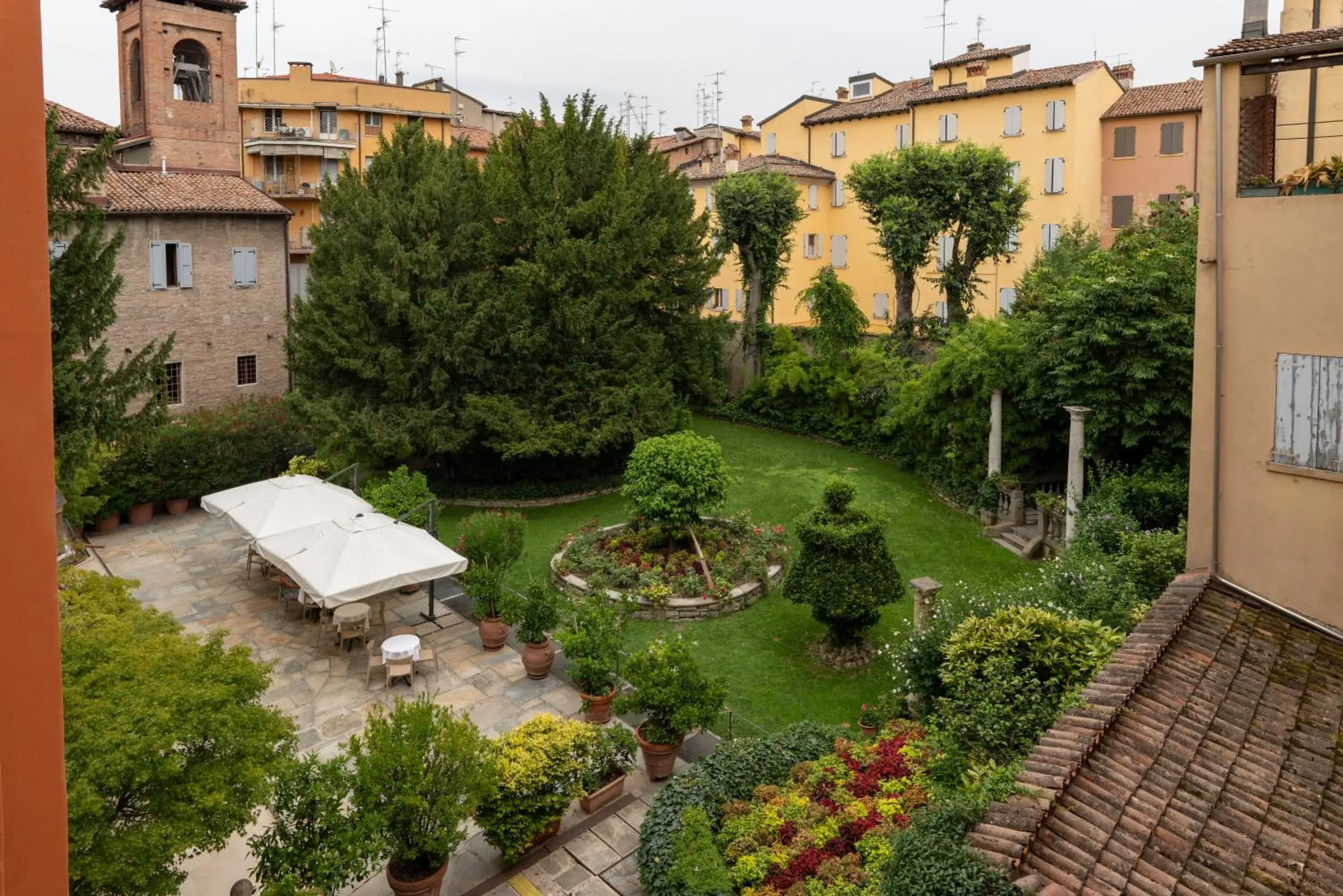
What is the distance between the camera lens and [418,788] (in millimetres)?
8992

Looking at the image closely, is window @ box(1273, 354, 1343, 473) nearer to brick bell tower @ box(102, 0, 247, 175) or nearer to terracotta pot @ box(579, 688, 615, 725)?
terracotta pot @ box(579, 688, 615, 725)

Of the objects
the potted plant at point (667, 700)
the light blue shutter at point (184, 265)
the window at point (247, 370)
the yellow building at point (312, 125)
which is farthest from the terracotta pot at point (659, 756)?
Answer: the yellow building at point (312, 125)

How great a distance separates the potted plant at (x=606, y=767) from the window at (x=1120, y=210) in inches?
1331

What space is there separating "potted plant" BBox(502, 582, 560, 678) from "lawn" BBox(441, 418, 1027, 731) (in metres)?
2.00

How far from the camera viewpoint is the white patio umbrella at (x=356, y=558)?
1416 centimetres

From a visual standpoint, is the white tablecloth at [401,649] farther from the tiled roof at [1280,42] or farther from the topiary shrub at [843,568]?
the tiled roof at [1280,42]

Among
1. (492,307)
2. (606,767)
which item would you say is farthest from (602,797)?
(492,307)

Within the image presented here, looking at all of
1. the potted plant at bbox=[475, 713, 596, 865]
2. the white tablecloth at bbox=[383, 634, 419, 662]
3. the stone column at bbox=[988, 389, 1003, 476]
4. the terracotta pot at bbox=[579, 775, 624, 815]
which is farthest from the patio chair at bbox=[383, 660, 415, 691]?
the stone column at bbox=[988, 389, 1003, 476]

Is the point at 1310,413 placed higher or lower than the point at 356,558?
higher

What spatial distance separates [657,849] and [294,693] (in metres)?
7.63

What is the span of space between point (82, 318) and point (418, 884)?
39.1 feet

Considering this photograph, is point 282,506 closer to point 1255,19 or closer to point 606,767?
point 606,767

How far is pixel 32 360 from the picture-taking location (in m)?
3.60

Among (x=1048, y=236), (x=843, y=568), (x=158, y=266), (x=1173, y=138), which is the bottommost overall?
(x=843, y=568)
